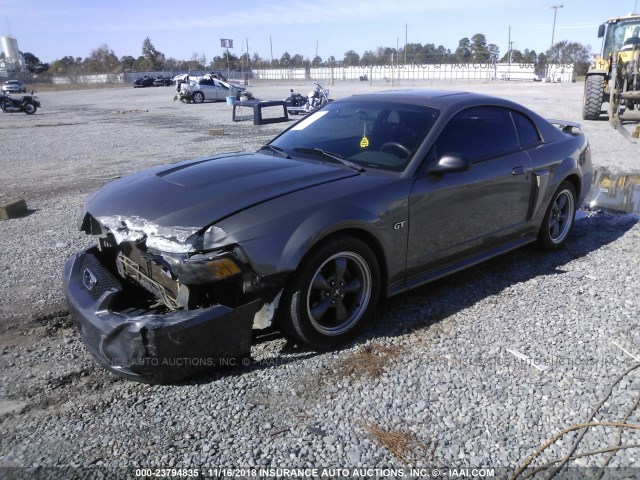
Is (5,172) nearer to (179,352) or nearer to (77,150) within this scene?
(77,150)

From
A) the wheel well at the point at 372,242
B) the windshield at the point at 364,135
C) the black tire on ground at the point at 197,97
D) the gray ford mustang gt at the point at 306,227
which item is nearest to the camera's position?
the gray ford mustang gt at the point at 306,227

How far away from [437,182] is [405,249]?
0.57 metres

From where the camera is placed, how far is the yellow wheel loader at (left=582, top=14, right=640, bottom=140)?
14.2m

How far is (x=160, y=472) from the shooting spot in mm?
2264

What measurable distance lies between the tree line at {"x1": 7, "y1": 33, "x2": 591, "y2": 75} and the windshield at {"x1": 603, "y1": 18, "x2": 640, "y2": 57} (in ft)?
158

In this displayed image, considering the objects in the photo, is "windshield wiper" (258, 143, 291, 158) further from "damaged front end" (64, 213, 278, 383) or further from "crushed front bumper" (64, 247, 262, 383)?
"crushed front bumper" (64, 247, 262, 383)

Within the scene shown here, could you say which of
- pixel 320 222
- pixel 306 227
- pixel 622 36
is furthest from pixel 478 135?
pixel 622 36

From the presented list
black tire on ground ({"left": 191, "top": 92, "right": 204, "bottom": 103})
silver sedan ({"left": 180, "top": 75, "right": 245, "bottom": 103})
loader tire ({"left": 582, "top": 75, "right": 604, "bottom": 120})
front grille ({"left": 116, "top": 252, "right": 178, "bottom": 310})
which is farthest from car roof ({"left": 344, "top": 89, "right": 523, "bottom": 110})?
black tire on ground ({"left": 191, "top": 92, "right": 204, "bottom": 103})

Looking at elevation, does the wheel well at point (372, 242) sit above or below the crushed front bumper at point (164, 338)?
above

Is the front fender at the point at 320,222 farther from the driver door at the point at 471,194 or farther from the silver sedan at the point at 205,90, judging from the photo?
the silver sedan at the point at 205,90

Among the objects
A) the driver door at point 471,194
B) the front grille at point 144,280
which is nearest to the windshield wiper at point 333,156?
the driver door at point 471,194

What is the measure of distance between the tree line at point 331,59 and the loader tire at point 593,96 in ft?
165

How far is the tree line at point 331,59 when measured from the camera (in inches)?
2606

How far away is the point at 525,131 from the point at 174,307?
3.50 m
